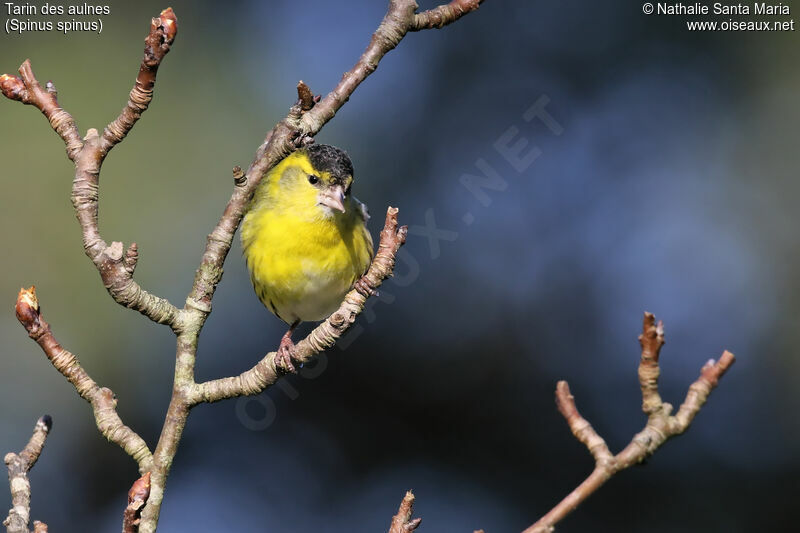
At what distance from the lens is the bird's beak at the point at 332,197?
4184mm

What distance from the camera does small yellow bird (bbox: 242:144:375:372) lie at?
166 inches

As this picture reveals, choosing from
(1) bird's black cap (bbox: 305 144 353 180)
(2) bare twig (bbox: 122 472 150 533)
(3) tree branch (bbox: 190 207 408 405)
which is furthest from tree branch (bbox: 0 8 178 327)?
(1) bird's black cap (bbox: 305 144 353 180)

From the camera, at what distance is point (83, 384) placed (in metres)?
2.16

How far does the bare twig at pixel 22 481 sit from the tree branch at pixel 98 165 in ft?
1.34

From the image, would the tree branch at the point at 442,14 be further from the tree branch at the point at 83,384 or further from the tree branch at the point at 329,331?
the tree branch at the point at 83,384

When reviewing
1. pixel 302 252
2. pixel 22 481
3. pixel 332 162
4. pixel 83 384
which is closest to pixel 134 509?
pixel 22 481

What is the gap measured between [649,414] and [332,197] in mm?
2730

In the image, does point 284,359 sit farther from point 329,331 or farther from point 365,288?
point 365,288

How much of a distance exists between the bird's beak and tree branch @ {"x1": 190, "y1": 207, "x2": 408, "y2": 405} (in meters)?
1.91

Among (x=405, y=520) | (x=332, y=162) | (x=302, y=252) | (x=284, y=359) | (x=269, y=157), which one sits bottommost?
(x=405, y=520)

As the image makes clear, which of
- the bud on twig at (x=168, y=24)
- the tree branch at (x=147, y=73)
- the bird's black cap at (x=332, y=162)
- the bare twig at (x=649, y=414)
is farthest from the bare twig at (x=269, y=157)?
the bird's black cap at (x=332, y=162)

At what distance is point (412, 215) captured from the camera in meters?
6.38

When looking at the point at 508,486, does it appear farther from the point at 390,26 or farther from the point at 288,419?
the point at 390,26

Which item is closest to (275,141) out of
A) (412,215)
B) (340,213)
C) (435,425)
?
(340,213)
